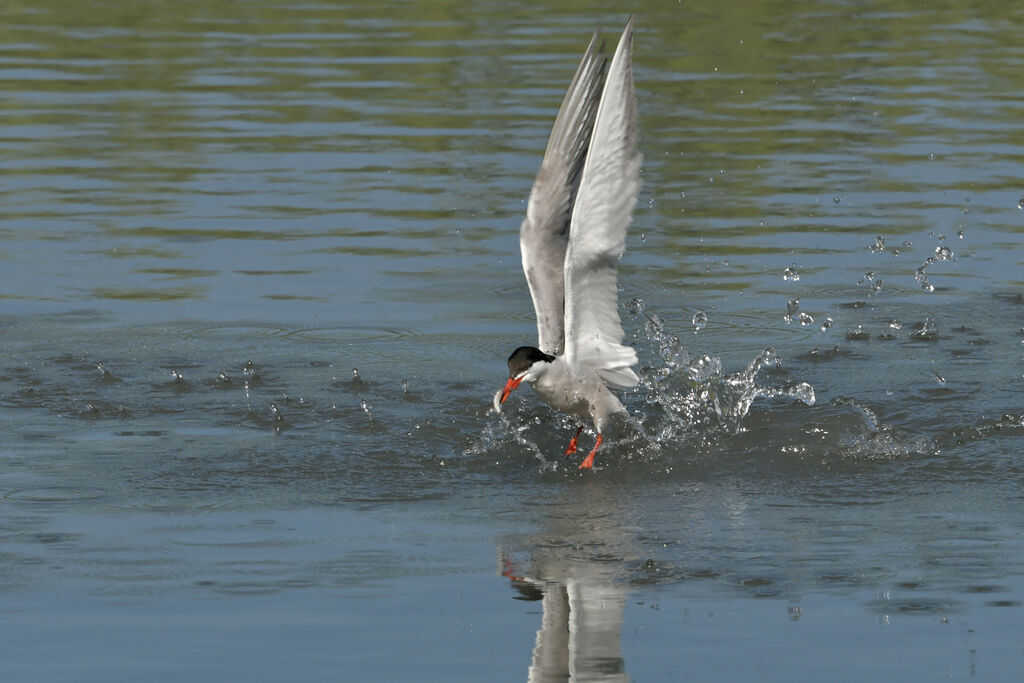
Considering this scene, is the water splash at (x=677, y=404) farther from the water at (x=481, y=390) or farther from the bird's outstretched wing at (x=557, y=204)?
the bird's outstretched wing at (x=557, y=204)

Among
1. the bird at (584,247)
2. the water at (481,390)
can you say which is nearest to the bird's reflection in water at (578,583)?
the water at (481,390)

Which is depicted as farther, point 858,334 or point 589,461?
point 858,334

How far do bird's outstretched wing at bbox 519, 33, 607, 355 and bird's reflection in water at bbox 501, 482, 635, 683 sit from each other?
51.3 inches

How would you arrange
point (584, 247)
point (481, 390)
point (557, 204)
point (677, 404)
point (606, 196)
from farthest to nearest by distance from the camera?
1. point (481, 390)
2. point (677, 404)
3. point (557, 204)
4. point (584, 247)
5. point (606, 196)

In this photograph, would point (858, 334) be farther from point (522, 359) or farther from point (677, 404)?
point (522, 359)

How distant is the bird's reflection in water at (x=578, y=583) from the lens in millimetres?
6414

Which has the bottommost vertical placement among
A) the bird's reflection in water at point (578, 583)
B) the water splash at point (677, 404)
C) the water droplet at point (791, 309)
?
the bird's reflection in water at point (578, 583)

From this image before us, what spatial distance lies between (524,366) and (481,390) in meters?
1.32

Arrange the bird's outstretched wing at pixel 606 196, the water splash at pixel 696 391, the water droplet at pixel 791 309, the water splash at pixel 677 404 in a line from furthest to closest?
the water droplet at pixel 791 309 → the water splash at pixel 696 391 → the water splash at pixel 677 404 → the bird's outstretched wing at pixel 606 196

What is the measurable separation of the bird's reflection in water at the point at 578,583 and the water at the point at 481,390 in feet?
0.07

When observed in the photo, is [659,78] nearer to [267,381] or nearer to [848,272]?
[848,272]

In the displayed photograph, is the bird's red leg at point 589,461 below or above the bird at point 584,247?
below

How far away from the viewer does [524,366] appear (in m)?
9.25

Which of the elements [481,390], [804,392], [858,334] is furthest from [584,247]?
[858,334]
